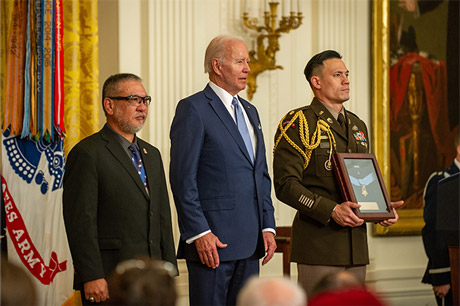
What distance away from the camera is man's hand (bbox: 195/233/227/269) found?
327 cm

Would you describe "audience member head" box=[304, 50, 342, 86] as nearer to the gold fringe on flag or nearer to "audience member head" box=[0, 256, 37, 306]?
the gold fringe on flag

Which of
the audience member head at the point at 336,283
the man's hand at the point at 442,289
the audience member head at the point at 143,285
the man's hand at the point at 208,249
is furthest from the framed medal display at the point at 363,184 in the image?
the audience member head at the point at 143,285

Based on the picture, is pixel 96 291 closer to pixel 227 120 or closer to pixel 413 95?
pixel 227 120

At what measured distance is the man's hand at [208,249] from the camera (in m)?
3.27

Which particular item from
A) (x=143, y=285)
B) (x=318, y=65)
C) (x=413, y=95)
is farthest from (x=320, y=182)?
(x=413, y=95)

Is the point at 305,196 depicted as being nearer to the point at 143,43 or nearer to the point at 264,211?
the point at 264,211

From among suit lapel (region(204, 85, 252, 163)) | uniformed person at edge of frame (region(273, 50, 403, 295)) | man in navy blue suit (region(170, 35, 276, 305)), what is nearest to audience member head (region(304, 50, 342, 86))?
uniformed person at edge of frame (region(273, 50, 403, 295))

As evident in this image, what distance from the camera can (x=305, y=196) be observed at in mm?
3502

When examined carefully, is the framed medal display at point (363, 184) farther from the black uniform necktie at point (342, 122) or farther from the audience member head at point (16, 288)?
the audience member head at point (16, 288)

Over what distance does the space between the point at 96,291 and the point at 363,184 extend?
1.42m

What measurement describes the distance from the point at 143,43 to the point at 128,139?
93.9 inches

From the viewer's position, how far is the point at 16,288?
1.24 metres

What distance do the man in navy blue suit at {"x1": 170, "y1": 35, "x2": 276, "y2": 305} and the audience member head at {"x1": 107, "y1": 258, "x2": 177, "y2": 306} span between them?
1.94 meters

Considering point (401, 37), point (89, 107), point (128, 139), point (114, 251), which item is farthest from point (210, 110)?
point (401, 37)
